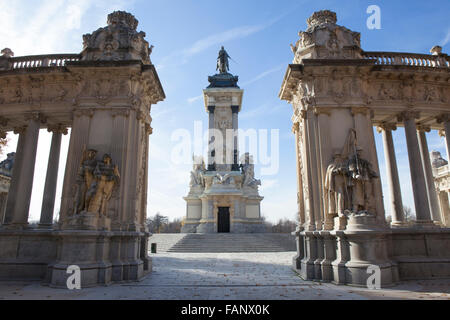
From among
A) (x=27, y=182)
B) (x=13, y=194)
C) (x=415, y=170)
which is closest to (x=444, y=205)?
(x=415, y=170)

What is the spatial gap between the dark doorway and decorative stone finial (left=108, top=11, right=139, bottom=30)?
22.4 m

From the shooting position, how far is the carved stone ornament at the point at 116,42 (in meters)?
12.4

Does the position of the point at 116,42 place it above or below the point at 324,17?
below

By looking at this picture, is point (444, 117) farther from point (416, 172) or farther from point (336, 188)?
point (336, 188)

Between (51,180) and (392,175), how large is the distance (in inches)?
658

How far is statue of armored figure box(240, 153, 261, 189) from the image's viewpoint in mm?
34500

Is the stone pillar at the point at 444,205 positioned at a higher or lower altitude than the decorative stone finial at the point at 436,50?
lower

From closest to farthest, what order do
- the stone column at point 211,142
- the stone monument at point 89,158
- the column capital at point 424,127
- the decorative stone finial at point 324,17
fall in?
the stone monument at point 89,158 → the decorative stone finial at point 324,17 → the column capital at point 424,127 → the stone column at point 211,142

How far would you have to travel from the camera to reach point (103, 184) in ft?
34.5

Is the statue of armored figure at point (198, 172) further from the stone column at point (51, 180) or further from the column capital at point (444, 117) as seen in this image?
the column capital at point (444, 117)

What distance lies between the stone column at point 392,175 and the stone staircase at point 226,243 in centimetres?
1174

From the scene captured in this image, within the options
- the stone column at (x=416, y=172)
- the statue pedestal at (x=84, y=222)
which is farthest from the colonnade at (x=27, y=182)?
the stone column at (x=416, y=172)

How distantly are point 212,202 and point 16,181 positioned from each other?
829 inches
